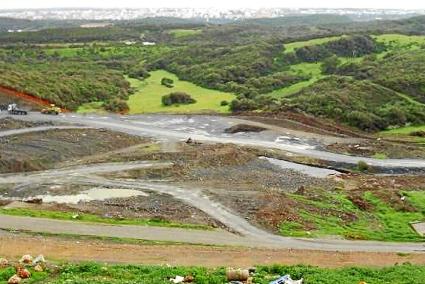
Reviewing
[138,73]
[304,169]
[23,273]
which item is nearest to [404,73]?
[304,169]

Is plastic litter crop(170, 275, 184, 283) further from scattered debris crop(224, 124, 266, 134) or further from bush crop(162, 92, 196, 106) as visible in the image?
bush crop(162, 92, 196, 106)

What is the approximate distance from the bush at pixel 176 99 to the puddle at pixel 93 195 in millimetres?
49957

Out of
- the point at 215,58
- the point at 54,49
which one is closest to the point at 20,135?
the point at 215,58

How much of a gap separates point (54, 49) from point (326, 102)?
98244 millimetres

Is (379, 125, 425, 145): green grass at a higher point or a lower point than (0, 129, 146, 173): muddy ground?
lower

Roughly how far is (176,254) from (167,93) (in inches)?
3110

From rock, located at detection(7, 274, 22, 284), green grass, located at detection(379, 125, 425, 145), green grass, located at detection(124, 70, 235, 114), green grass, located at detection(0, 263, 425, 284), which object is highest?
rock, located at detection(7, 274, 22, 284)

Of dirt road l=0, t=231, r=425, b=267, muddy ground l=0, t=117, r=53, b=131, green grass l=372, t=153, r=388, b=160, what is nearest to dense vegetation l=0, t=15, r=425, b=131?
green grass l=372, t=153, r=388, b=160

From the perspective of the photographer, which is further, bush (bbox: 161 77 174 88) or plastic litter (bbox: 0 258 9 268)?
bush (bbox: 161 77 174 88)

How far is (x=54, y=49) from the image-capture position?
568ft

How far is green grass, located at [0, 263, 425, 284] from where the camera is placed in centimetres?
Result: 2719

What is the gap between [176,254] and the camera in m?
35.8

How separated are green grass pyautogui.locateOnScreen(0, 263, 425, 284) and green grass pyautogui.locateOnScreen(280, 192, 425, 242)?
1372 centimetres

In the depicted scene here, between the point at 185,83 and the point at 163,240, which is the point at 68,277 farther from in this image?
the point at 185,83
